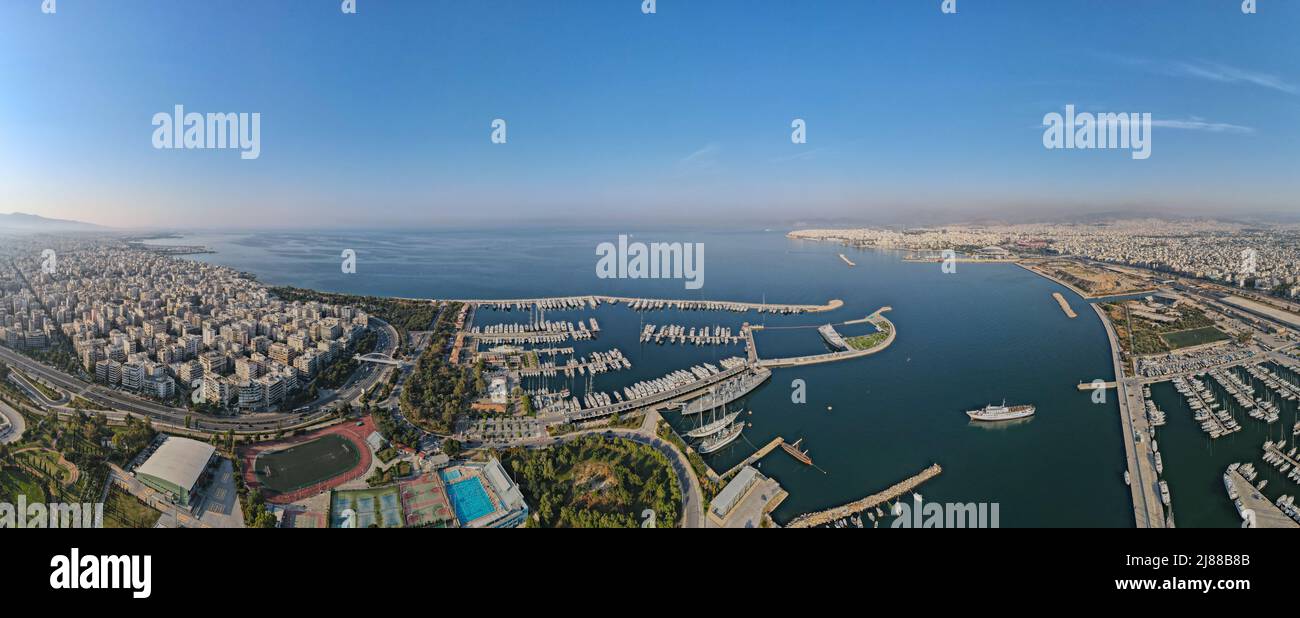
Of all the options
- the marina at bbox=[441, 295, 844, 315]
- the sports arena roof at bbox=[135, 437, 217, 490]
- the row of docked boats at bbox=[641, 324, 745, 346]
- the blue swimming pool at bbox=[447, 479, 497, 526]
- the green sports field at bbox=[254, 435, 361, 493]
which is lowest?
the blue swimming pool at bbox=[447, 479, 497, 526]

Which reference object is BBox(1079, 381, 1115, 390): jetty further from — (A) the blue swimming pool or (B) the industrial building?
(B) the industrial building

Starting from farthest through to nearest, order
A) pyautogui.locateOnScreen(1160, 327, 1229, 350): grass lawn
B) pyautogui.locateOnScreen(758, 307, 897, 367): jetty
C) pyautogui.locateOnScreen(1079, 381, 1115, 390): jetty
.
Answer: pyautogui.locateOnScreen(758, 307, 897, 367): jetty → pyautogui.locateOnScreen(1160, 327, 1229, 350): grass lawn → pyautogui.locateOnScreen(1079, 381, 1115, 390): jetty

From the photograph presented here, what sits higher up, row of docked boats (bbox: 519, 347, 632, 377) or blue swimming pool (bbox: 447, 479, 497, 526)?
row of docked boats (bbox: 519, 347, 632, 377)

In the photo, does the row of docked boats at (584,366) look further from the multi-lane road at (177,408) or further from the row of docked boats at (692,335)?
the multi-lane road at (177,408)

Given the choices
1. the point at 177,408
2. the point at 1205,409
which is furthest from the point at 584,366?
the point at 1205,409

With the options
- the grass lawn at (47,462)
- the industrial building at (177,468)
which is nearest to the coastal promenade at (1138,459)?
the industrial building at (177,468)

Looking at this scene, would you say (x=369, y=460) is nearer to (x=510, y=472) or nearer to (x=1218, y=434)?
(x=510, y=472)

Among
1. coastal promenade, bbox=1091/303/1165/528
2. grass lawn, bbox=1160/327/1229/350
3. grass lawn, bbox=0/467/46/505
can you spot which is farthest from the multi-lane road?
grass lawn, bbox=1160/327/1229/350
